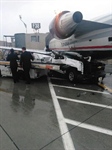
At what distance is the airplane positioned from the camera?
290 inches

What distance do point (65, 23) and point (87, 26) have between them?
1.16 m

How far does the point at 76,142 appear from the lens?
3080 mm

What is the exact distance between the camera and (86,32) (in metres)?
8.61

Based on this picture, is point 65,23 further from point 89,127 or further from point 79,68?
point 89,127

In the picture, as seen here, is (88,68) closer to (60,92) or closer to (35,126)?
(60,92)

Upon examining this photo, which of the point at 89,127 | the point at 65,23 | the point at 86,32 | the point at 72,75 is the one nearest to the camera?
the point at 89,127

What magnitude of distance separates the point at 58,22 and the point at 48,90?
3.77 metres

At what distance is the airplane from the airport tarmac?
2.46 meters

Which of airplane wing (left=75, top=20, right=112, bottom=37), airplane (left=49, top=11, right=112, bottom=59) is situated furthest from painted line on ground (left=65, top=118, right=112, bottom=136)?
airplane wing (left=75, top=20, right=112, bottom=37)

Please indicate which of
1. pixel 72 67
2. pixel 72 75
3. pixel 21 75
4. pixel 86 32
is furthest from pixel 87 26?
pixel 21 75

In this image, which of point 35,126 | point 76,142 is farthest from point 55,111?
point 76,142

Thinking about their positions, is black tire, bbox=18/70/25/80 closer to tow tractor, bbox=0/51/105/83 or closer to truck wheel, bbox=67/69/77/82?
tow tractor, bbox=0/51/105/83

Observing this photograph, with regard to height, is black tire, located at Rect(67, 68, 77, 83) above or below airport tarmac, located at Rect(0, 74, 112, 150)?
above

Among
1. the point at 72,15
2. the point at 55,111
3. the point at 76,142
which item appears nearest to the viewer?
the point at 76,142
